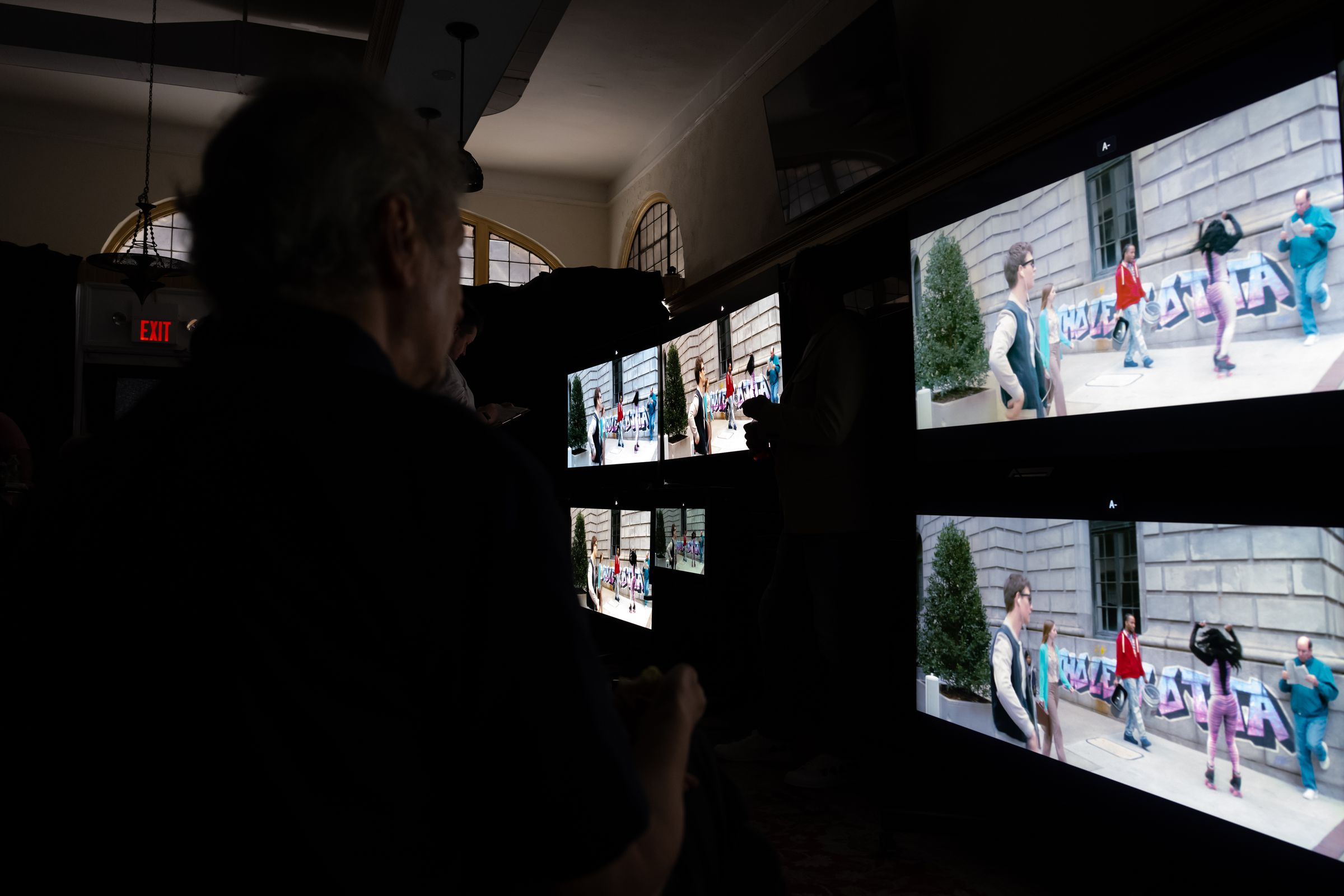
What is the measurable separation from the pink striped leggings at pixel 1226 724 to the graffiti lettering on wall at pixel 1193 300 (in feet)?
2.04

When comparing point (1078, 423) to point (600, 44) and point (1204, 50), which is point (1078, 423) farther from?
point (600, 44)

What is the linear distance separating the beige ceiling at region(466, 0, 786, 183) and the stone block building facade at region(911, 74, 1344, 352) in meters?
3.17

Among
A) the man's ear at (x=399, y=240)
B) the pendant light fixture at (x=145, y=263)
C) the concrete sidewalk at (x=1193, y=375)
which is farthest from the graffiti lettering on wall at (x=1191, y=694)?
the pendant light fixture at (x=145, y=263)

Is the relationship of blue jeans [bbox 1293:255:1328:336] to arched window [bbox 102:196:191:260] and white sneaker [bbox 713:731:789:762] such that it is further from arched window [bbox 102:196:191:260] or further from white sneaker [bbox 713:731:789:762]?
arched window [bbox 102:196:191:260]

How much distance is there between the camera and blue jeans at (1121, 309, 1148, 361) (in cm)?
155

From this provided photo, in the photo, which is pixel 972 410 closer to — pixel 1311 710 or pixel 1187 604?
pixel 1187 604

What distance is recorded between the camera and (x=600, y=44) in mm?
4844

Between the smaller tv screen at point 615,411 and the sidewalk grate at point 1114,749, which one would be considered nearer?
the sidewalk grate at point 1114,749

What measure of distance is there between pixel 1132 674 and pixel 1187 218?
81cm

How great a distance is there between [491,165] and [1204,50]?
18.6 feet

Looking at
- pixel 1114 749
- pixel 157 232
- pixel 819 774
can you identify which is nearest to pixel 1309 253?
pixel 1114 749

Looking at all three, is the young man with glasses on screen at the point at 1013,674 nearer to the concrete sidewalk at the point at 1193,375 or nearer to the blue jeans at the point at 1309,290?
the concrete sidewalk at the point at 1193,375

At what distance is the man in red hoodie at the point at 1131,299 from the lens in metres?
1.55

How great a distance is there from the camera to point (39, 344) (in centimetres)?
578
